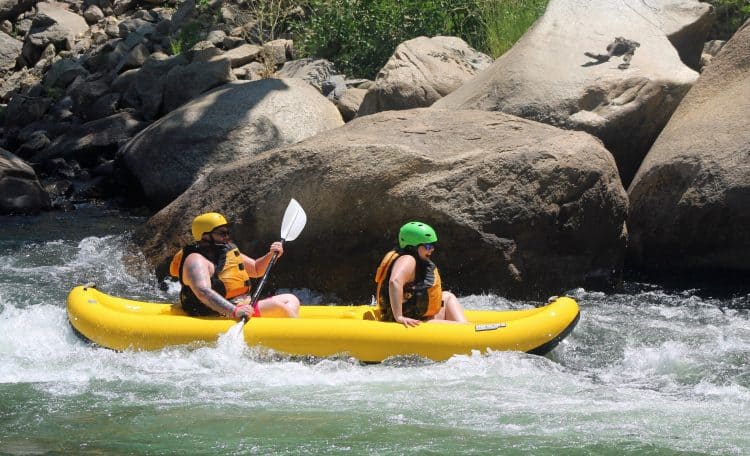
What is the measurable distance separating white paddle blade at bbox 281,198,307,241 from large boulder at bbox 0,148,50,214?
184 inches

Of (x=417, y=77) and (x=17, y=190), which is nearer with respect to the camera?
(x=417, y=77)

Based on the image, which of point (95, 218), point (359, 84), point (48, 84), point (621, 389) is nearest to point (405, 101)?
point (359, 84)

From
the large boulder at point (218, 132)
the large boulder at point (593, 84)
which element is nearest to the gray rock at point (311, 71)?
the large boulder at point (218, 132)

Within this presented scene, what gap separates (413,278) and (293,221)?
1265mm

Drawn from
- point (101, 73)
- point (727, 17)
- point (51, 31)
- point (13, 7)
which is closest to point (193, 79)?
point (101, 73)

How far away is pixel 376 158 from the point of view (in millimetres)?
7738

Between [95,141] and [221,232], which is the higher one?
[221,232]

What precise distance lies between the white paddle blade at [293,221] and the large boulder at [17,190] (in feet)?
15.3

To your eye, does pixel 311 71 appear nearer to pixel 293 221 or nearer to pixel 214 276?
pixel 293 221

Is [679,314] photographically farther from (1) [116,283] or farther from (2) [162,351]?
(1) [116,283]

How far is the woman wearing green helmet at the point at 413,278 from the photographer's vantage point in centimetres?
632

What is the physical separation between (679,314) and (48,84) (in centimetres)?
1102

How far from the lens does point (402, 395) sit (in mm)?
5453

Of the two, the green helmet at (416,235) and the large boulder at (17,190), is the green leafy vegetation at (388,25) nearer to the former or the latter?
the large boulder at (17,190)
